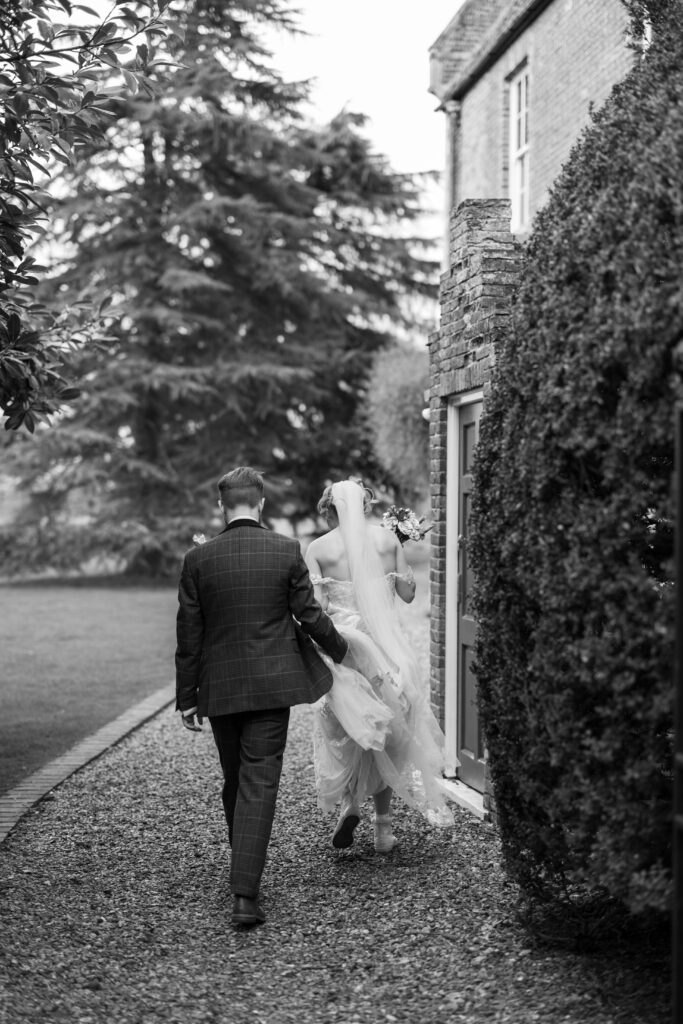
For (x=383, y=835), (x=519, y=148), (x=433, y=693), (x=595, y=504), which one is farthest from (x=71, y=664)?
(x=595, y=504)

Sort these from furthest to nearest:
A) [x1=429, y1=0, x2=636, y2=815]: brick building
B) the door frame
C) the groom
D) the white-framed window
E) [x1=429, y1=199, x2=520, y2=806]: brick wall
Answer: the white-framed window
the door frame
[x1=429, y1=0, x2=636, y2=815]: brick building
[x1=429, y1=199, x2=520, y2=806]: brick wall
the groom

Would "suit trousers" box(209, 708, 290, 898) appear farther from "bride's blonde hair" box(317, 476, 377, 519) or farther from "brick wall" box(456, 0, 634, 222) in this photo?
"brick wall" box(456, 0, 634, 222)

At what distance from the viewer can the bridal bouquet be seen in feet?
21.0

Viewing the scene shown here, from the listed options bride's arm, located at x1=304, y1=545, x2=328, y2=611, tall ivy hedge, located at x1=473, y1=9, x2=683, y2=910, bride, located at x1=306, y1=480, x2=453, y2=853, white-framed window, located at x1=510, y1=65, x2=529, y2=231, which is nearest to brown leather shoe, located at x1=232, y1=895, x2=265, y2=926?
bride, located at x1=306, y1=480, x2=453, y2=853

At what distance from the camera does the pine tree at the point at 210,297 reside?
24.9 metres

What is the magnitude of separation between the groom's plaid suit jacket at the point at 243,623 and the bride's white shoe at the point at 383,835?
3.67 ft

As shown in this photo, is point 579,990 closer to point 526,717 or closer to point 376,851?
point 526,717

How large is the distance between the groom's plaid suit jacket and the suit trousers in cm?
12

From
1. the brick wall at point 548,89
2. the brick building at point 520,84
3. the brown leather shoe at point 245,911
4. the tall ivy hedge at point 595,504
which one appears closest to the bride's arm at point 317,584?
the brown leather shoe at point 245,911

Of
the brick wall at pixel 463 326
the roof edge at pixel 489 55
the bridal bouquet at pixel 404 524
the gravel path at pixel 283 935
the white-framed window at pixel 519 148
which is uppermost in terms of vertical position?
the roof edge at pixel 489 55

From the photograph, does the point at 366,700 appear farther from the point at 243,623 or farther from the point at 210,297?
the point at 210,297

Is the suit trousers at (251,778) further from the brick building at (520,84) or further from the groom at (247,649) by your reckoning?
the brick building at (520,84)

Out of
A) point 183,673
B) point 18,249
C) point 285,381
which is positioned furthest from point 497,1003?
point 285,381

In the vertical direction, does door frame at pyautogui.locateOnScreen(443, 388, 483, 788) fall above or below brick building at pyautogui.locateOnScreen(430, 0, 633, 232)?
below
